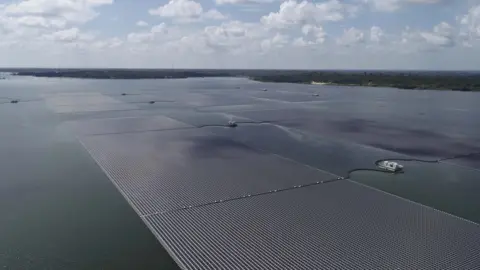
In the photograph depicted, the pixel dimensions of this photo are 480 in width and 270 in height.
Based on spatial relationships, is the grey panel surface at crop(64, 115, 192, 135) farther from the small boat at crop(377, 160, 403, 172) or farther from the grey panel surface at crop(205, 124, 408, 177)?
the small boat at crop(377, 160, 403, 172)

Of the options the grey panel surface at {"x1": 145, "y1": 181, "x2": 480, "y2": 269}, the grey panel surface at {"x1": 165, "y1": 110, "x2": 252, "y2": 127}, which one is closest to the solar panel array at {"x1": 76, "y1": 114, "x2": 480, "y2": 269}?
the grey panel surface at {"x1": 145, "y1": 181, "x2": 480, "y2": 269}

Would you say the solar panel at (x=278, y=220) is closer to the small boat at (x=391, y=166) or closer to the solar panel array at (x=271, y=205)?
the solar panel array at (x=271, y=205)

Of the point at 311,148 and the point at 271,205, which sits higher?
the point at 311,148

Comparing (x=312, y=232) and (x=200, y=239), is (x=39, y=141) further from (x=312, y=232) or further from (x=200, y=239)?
(x=312, y=232)

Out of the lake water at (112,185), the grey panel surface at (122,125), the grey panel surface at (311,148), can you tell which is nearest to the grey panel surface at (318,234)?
the lake water at (112,185)

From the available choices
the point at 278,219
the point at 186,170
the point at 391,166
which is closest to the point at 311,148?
the point at 391,166

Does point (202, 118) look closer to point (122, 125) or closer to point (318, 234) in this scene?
point (122, 125)
